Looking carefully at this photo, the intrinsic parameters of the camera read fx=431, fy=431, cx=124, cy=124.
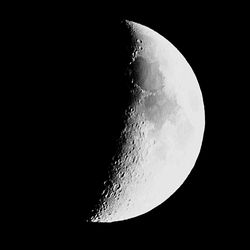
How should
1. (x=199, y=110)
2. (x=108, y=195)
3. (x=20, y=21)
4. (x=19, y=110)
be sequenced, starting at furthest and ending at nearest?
(x=199, y=110)
(x=108, y=195)
(x=20, y=21)
(x=19, y=110)

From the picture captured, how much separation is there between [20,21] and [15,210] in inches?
58.7

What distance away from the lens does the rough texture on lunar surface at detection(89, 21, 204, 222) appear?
3352 mm

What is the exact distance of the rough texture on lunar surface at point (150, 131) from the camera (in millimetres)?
3352

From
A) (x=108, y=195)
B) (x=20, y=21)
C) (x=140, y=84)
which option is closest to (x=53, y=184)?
(x=108, y=195)

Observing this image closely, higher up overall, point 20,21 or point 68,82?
point 20,21

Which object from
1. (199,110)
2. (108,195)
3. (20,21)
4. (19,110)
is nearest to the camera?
(19,110)

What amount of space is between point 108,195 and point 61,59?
1.17 m

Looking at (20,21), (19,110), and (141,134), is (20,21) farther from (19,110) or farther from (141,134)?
(141,134)

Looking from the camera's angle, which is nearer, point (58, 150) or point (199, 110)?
point (58, 150)

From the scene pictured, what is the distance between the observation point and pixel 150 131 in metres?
3.37

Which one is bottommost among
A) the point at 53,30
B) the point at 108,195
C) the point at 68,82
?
the point at 108,195

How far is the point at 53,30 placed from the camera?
330 cm

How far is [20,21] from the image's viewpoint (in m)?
3.32

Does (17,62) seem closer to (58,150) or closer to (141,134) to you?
(58,150)
